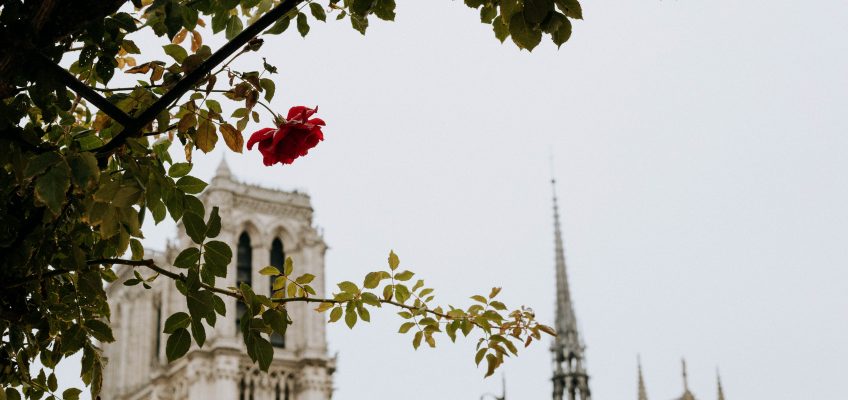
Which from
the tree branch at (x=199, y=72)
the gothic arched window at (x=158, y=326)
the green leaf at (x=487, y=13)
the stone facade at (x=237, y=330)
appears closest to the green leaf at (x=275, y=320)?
the tree branch at (x=199, y=72)

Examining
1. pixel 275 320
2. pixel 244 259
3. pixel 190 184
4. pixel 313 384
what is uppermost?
pixel 244 259

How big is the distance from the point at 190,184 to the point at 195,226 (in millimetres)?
143

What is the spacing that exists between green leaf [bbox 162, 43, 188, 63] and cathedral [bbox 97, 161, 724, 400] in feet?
122

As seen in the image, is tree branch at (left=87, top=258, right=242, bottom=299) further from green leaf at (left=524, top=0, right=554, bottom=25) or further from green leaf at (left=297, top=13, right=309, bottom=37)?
green leaf at (left=524, top=0, right=554, bottom=25)

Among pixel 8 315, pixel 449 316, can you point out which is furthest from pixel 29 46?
pixel 449 316

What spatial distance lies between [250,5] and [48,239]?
2.66 feet

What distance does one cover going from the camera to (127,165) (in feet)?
7.55

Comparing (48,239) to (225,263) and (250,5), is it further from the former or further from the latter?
(250,5)

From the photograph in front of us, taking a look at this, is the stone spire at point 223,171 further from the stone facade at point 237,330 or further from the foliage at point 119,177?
the foliage at point 119,177

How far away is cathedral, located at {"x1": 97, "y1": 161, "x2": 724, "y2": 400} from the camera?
41125 mm

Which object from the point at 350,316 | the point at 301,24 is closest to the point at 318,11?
the point at 301,24

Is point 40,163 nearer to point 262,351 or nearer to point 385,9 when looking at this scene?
point 262,351

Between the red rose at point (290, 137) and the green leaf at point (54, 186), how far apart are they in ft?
2.19

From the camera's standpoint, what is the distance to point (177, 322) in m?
2.45
